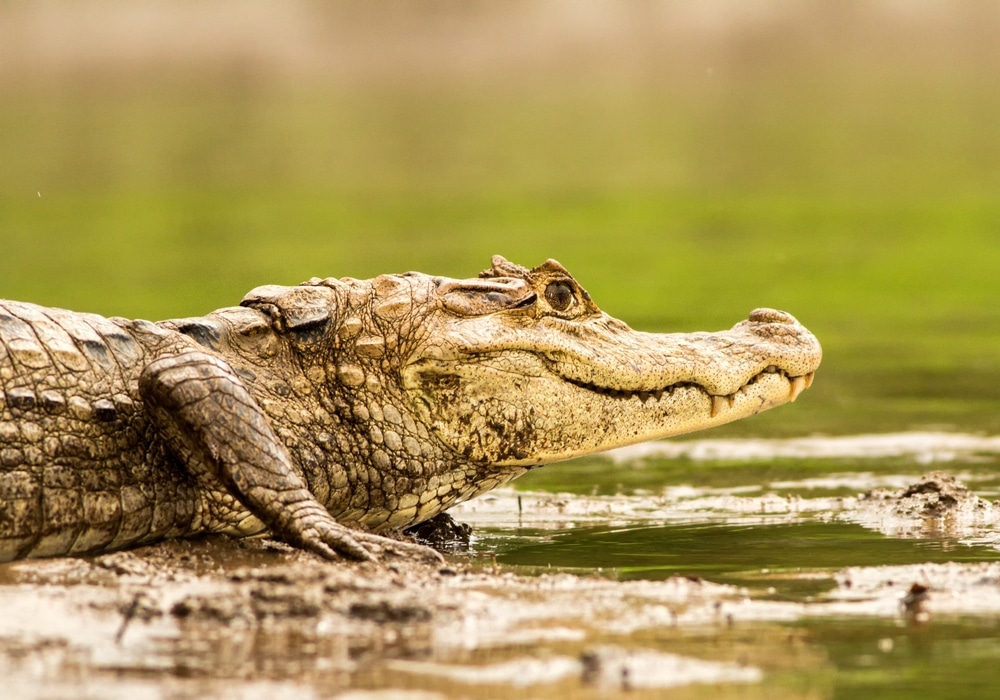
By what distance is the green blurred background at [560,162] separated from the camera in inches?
575

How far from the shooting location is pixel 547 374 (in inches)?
226

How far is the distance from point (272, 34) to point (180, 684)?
169ft

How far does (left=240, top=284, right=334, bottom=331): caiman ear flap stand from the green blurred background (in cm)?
406

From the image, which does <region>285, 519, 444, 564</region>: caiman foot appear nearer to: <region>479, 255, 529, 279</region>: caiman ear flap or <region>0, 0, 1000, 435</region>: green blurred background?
<region>479, 255, 529, 279</region>: caiman ear flap

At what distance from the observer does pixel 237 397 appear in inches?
206

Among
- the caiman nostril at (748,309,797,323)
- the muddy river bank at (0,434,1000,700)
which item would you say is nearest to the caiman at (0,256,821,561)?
the caiman nostril at (748,309,797,323)

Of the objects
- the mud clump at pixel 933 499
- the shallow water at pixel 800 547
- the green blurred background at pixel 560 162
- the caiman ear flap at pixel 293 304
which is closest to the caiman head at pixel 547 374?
the caiman ear flap at pixel 293 304

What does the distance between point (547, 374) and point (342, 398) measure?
703 millimetres

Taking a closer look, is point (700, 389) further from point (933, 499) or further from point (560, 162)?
point (560, 162)

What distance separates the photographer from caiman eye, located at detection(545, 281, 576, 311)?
19.1ft

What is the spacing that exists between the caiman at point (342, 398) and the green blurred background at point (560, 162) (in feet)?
11.3

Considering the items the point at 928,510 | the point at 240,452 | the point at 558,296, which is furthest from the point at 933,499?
the point at 240,452

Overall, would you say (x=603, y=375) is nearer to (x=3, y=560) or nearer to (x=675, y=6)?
(x=3, y=560)

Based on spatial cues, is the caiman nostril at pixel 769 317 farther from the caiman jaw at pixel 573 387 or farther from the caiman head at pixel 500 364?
the caiman head at pixel 500 364
